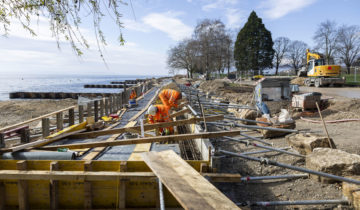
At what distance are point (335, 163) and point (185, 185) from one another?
3924 mm

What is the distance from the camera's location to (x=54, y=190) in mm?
4535

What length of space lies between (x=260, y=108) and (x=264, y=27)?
50.4 m

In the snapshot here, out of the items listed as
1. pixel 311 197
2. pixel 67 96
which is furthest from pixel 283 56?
pixel 311 197

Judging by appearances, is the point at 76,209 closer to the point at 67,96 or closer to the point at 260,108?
the point at 260,108

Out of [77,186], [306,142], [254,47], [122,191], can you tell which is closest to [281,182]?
[306,142]

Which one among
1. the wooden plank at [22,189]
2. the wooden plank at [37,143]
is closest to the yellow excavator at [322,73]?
the wooden plank at [37,143]

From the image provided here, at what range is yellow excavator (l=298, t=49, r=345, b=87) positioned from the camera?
81.1ft

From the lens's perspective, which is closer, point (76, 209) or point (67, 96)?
point (76, 209)

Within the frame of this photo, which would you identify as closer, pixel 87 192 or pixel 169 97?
pixel 87 192

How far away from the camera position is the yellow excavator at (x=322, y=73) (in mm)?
24730

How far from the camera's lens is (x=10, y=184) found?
474cm

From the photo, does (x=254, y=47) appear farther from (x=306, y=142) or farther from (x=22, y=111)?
(x=306, y=142)

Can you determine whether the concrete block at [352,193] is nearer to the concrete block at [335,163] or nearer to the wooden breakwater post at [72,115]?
the concrete block at [335,163]

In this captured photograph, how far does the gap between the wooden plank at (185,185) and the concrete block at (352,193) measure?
3.12m
